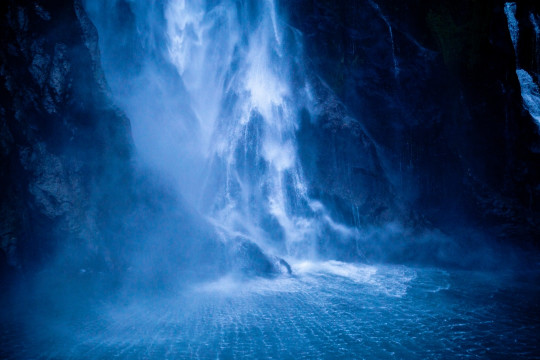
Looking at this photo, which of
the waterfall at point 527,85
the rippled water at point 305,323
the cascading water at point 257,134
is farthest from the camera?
the cascading water at point 257,134

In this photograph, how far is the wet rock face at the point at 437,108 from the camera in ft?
49.6

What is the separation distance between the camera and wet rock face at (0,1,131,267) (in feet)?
33.2

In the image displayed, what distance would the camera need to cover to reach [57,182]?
438 inches

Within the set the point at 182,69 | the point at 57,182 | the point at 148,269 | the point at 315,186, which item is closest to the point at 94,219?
the point at 57,182

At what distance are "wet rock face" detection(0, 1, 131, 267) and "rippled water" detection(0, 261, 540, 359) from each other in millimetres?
3041

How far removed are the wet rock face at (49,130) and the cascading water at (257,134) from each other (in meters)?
6.33

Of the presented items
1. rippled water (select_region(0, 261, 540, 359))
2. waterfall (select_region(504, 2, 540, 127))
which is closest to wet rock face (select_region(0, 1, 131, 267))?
rippled water (select_region(0, 261, 540, 359))

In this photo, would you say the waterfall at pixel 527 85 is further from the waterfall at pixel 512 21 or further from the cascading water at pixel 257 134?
the cascading water at pixel 257 134

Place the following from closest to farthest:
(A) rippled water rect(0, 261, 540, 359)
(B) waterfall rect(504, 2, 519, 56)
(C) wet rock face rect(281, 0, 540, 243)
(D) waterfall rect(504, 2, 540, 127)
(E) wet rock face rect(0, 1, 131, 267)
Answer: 1. (A) rippled water rect(0, 261, 540, 359)
2. (E) wet rock face rect(0, 1, 131, 267)
3. (D) waterfall rect(504, 2, 540, 127)
4. (B) waterfall rect(504, 2, 519, 56)
5. (C) wet rock face rect(281, 0, 540, 243)

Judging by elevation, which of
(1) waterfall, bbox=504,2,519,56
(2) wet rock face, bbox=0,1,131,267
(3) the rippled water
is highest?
(1) waterfall, bbox=504,2,519,56

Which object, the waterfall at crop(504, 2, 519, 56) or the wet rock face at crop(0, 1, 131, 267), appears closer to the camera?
the wet rock face at crop(0, 1, 131, 267)

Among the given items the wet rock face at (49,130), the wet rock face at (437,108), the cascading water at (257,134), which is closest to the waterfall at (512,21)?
the wet rock face at (437,108)

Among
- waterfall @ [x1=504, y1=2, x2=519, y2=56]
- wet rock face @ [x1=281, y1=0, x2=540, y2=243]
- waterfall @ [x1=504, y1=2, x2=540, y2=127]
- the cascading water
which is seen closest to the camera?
waterfall @ [x1=504, y1=2, x2=540, y2=127]

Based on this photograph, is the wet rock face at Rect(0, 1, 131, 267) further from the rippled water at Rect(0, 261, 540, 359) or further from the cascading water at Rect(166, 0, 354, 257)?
the cascading water at Rect(166, 0, 354, 257)
